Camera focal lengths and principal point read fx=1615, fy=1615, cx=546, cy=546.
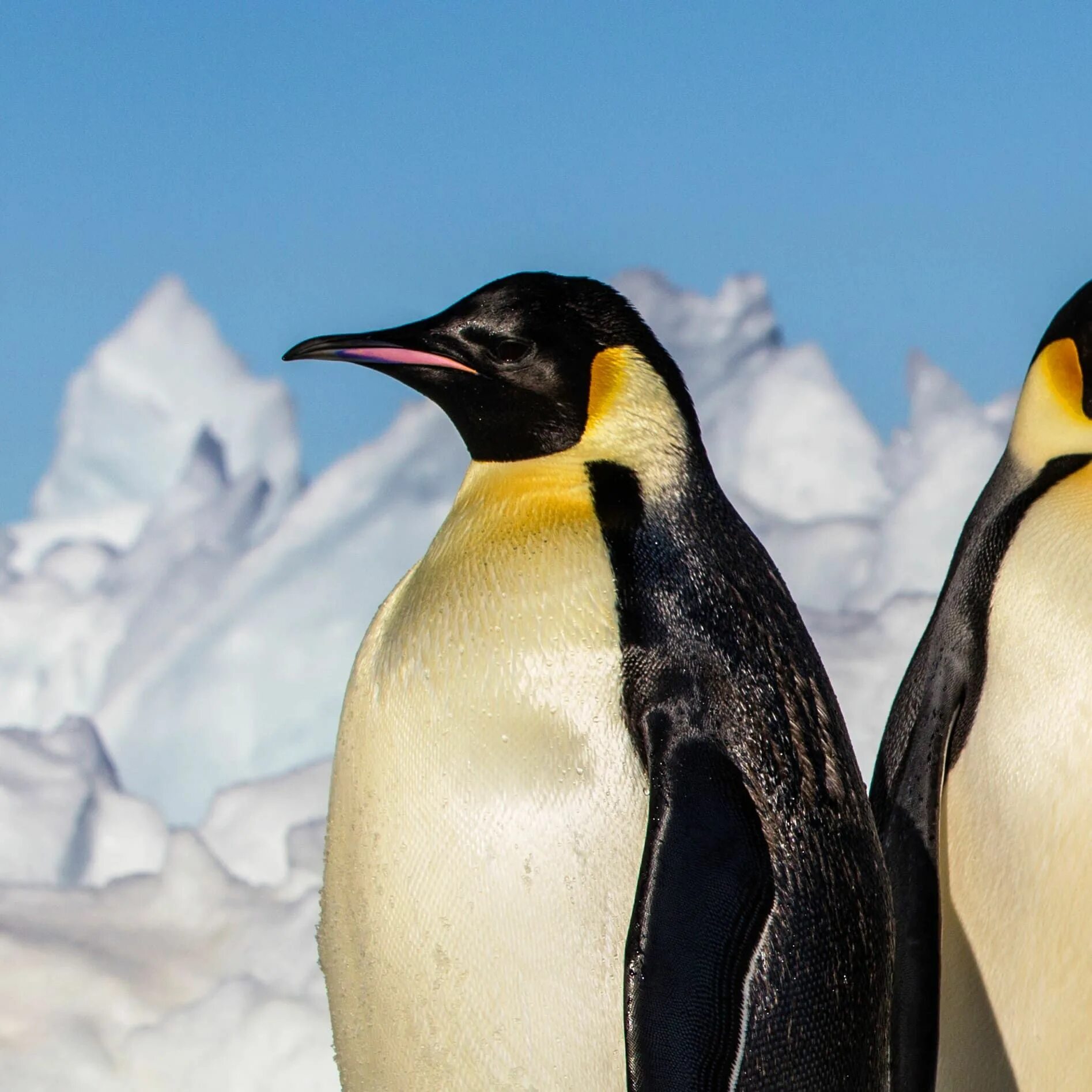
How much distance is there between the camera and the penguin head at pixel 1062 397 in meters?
3.08

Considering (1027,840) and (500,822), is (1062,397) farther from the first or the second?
(500,822)

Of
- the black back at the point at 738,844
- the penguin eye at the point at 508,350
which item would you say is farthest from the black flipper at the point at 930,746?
the penguin eye at the point at 508,350

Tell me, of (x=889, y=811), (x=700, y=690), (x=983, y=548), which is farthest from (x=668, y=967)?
(x=983, y=548)

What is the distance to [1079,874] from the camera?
2.84 m

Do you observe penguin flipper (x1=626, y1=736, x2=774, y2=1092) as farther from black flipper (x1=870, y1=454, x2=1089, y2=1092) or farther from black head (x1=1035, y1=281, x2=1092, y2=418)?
black head (x1=1035, y1=281, x2=1092, y2=418)

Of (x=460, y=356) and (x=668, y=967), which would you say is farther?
(x=460, y=356)

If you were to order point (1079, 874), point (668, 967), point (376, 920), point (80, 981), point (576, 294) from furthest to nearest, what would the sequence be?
point (80, 981) < point (1079, 874) < point (576, 294) < point (376, 920) < point (668, 967)

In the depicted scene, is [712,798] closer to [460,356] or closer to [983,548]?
[460,356]

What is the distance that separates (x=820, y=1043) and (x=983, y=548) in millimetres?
1327

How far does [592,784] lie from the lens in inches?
79.4

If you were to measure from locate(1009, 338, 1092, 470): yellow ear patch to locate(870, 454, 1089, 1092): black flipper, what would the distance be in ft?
0.11

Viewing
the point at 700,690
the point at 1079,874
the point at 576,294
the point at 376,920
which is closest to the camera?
the point at 700,690

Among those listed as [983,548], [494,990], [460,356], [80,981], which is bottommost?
[80,981]

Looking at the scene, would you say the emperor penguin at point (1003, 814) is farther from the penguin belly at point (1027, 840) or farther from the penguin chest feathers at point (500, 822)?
the penguin chest feathers at point (500, 822)
